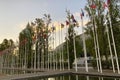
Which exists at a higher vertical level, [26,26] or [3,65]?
[26,26]

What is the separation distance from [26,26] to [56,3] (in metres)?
30.3

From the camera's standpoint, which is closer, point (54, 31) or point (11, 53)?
point (54, 31)

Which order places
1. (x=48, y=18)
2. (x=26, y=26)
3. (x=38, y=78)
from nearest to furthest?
(x=38, y=78) < (x=48, y=18) < (x=26, y=26)

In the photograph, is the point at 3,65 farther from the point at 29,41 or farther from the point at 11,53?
the point at 29,41

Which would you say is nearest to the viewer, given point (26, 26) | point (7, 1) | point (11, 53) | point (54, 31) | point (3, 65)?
point (7, 1)

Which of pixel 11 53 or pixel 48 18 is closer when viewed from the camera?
pixel 48 18

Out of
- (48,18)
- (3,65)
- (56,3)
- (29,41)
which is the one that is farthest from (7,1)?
(3,65)

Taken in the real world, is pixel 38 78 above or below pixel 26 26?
below

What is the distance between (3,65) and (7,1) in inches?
1647

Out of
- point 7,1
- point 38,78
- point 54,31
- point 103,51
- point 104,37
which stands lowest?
point 38,78

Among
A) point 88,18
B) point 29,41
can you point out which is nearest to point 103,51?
point 88,18

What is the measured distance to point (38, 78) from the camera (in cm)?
1859

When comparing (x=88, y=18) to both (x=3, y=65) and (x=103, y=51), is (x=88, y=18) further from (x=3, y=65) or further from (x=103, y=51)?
(x=3, y=65)

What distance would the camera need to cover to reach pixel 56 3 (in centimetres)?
3475
